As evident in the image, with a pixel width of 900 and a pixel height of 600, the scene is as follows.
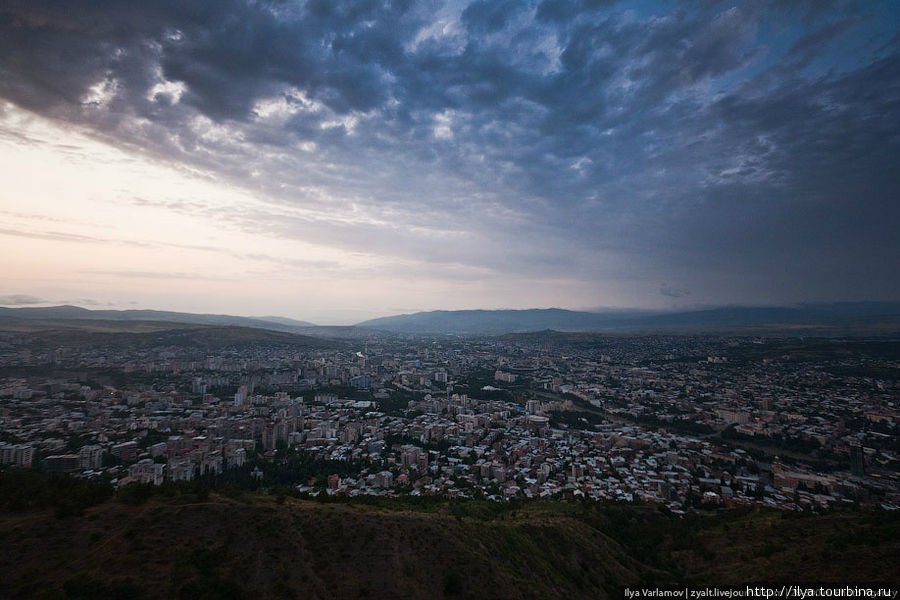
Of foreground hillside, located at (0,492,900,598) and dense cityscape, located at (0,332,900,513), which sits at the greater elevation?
foreground hillside, located at (0,492,900,598)

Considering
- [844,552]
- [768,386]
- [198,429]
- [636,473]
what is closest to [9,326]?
[198,429]

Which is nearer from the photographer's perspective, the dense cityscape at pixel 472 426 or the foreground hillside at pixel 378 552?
the foreground hillside at pixel 378 552

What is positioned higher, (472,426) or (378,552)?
(378,552)

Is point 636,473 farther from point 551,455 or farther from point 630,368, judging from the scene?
point 630,368

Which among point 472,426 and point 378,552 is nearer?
point 378,552

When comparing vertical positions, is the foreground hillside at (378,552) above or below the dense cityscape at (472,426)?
above
